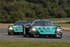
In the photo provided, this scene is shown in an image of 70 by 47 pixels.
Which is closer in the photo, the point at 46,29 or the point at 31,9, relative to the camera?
the point at 46,29

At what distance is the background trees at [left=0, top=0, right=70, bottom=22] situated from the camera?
106 metres

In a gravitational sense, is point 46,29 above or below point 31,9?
above

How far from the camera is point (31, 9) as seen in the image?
135 meters

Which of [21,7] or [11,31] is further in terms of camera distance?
[21,7]

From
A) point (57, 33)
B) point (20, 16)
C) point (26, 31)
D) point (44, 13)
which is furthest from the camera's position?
point (44, 13)

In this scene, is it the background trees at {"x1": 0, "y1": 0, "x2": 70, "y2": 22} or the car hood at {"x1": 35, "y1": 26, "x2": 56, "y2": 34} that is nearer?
the car hood at {"x1": 35, "y1": 26, "x2": 56, "y2": 34}

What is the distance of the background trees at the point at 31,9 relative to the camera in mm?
106500

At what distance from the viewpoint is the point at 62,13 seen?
147 metres

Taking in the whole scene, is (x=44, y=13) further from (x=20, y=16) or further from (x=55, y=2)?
(x=20, y=16)

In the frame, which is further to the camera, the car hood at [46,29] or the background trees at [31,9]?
the background trees at [31,9]

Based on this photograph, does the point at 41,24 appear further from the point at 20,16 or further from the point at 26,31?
the point at 20,16

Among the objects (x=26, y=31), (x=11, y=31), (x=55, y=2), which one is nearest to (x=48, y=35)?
(x=26, y=31)

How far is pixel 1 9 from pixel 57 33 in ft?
313

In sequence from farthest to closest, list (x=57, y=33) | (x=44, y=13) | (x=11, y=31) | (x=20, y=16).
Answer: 1. (x=44, y=13)
2. (x=20, y=16)
3. (x=11, y=31)
4. (x=57, y=33)
